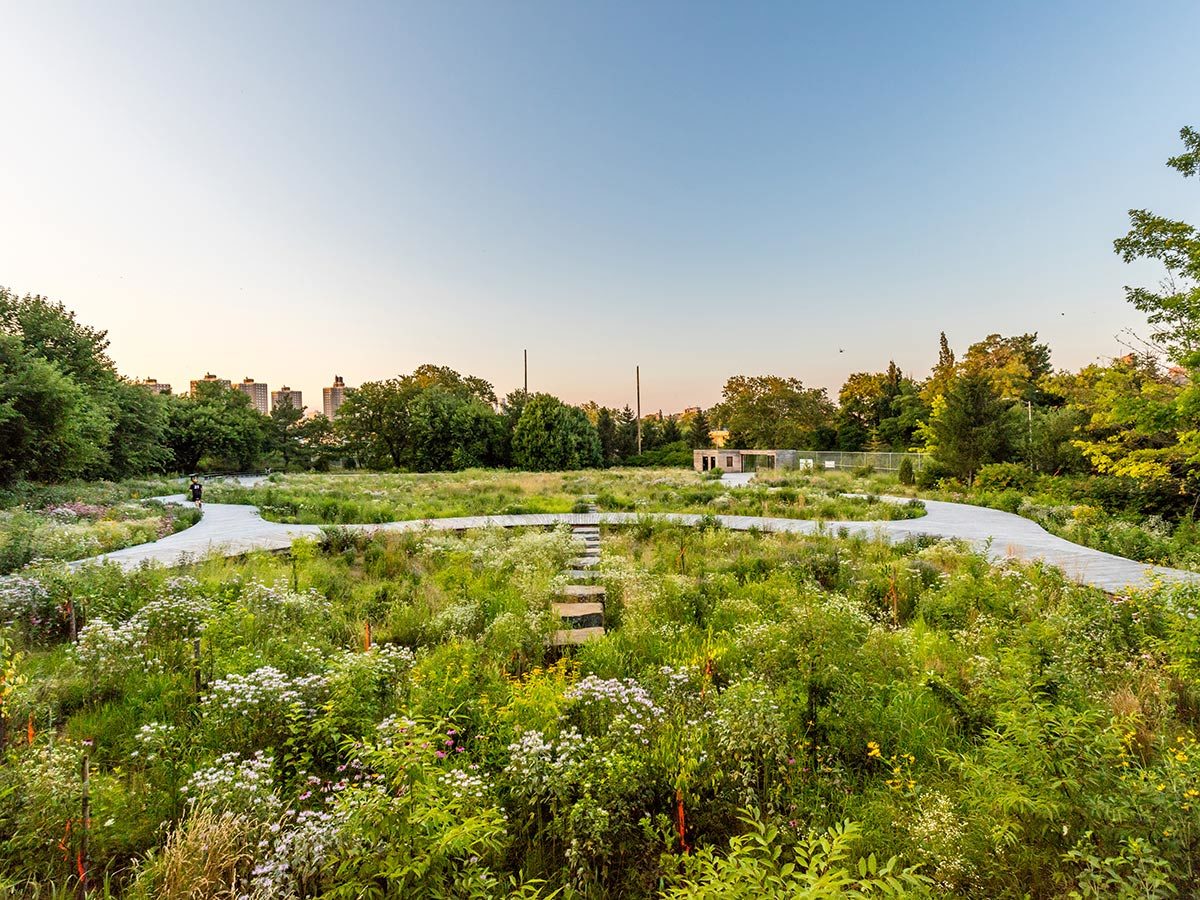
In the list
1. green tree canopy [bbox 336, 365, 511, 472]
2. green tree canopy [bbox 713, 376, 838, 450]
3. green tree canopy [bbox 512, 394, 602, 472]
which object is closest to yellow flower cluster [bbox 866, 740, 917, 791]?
green tree canopy [bbox 512, 394, 602, 472]

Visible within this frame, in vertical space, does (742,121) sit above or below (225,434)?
above

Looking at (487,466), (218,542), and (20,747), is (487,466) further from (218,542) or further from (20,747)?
(20,747)

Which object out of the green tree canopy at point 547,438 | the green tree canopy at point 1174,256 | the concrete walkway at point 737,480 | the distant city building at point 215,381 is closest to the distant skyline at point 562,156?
the green tree canopy at point 1174,256

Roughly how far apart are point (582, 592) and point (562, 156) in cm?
1510

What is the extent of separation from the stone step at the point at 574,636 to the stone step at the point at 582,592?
75cm

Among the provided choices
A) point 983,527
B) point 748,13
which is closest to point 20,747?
point 983,527

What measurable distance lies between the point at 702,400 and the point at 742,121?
39.9m

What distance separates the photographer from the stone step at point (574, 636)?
4812mm

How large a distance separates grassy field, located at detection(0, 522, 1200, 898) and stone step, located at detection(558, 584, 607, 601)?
11.1 inches

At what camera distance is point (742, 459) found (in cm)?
3447

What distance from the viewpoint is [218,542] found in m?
8.51

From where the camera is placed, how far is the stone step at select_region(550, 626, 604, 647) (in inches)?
189

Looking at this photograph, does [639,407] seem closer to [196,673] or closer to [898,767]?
[196,673]

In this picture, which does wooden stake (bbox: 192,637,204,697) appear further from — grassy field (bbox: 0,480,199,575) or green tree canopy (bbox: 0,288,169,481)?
green tree canopy (bbox: 0,288,169,481)
